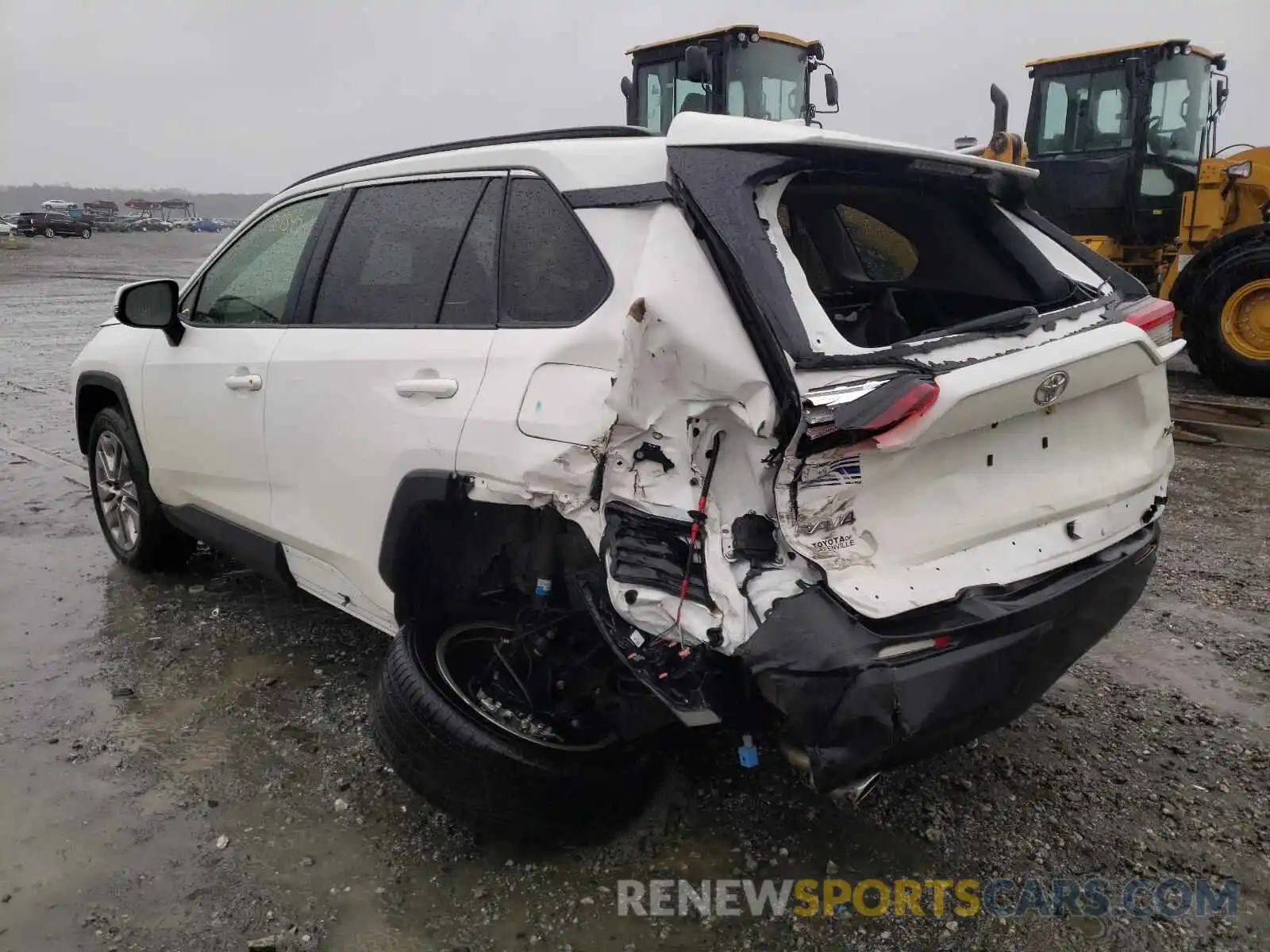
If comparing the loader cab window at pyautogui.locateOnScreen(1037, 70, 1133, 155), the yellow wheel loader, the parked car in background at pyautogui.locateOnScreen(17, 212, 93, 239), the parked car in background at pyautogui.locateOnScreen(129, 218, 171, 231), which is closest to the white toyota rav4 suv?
the yellow wheel loader

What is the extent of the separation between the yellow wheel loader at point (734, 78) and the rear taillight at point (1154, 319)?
6370 mm

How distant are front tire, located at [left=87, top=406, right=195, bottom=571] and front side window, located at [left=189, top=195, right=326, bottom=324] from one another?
0.88 m

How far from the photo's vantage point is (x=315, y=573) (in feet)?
10.9

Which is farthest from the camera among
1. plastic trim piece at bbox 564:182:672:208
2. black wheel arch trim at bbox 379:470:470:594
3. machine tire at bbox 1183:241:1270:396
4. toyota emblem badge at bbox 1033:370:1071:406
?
machine tire at bbox 1183:241:1270:396

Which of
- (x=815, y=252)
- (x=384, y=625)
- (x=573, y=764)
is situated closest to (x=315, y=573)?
(x=384, y=625)

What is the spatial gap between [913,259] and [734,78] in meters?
6.66

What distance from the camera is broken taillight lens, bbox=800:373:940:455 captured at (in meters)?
1.99

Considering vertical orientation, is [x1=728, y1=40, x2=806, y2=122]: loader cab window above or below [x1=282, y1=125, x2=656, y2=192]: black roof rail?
above

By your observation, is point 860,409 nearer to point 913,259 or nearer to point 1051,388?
point 1051,388

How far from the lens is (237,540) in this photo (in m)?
3.73

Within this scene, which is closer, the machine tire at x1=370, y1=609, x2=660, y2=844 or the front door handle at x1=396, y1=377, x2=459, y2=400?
the machine tire at x1=370, y1=609, x2=660, y2=844

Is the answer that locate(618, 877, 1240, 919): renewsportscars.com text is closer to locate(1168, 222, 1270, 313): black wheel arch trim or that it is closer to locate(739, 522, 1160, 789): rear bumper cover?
locate(739, 522, 1160, 789): rear bumper cover

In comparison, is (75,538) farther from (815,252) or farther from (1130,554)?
(1130,554)

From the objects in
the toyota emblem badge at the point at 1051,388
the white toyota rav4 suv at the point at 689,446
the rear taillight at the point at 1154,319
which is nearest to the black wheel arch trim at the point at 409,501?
the white toyota rav4 suv at the point at 689,446
